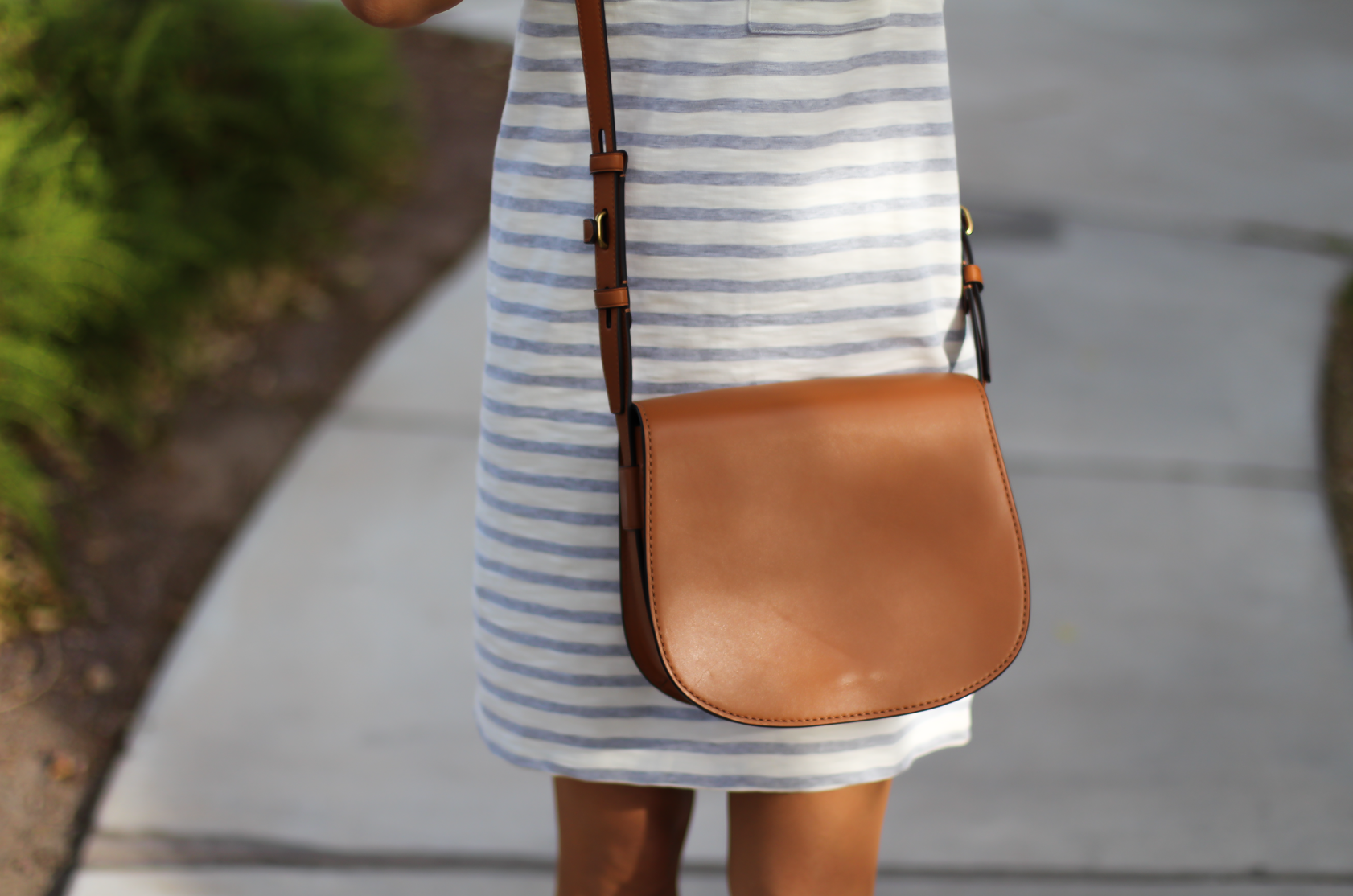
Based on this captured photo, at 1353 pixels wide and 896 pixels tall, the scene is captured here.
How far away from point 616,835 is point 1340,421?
2477 mm

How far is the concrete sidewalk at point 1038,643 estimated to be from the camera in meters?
1.86

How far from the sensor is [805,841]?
1119mm

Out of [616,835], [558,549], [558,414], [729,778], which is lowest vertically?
[616,835]

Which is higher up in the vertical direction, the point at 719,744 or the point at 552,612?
the point at 552,612

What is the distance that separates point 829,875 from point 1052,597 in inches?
54.7

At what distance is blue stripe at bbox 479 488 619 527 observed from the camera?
107 centimetres

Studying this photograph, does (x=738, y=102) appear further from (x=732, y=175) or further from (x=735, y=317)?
(x=735, y=317)

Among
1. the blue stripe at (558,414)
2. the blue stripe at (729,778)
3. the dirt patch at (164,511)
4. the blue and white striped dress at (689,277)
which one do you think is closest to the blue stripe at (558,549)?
the blue and white striped dress at (689,277)

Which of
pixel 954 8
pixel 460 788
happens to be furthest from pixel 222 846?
pixel 954 8

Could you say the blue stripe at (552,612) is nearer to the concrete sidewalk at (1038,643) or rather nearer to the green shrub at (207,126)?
the concrete sidewalk at (1038,643)

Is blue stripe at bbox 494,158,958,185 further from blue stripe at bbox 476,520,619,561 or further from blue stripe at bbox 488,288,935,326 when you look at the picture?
blue stripe at bbox 476,520,619,561

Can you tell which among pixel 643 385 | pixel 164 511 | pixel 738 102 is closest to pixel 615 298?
pixel 643 385

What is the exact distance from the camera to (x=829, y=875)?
1128 millimetres

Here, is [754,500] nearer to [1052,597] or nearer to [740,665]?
[740,665]
